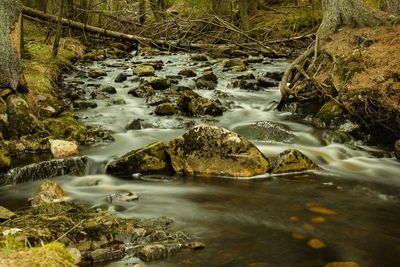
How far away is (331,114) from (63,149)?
5.38 meters

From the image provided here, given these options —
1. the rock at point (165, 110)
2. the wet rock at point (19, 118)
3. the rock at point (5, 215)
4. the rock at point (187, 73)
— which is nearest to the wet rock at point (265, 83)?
the rock at point (187, 73)

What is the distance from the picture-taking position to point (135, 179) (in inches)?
255

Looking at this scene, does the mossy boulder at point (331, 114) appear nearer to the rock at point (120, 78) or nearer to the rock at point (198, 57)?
the rock at point (120, 78)

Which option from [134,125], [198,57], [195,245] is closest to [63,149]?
[134,125]

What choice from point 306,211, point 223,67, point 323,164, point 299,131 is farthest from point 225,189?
point 223,67

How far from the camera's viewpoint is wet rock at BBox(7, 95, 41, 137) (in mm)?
7574

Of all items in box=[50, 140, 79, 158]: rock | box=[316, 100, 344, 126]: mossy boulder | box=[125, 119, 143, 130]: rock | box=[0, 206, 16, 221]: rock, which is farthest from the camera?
box=[125, 119, 143, 130]: rock

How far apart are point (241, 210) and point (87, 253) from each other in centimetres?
209

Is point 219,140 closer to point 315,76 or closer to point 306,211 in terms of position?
point 306,211

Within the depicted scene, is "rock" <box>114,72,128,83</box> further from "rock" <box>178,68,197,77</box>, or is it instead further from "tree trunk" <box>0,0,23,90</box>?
"tree trunk" <box>0,0,23,90</box>

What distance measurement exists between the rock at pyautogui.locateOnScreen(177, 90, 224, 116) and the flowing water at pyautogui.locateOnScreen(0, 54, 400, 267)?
0.47 meters

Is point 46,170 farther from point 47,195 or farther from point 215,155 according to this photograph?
point 215,155

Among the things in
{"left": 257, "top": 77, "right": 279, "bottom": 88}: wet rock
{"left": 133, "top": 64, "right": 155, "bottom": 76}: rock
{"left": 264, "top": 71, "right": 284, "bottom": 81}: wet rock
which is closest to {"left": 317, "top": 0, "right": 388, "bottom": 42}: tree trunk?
{"left": 257, "top": 77, "right": 279, "bottom": 88}: wet rock

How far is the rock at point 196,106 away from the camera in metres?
9.88
